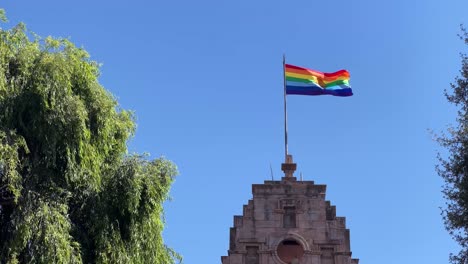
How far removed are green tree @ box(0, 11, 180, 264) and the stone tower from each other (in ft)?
18.5

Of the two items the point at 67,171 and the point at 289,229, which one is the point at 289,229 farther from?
the point at 67,171

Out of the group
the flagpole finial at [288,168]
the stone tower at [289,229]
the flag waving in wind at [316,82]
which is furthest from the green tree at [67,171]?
the flag waving in wind at [316,82]

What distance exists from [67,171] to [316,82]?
1644 cm

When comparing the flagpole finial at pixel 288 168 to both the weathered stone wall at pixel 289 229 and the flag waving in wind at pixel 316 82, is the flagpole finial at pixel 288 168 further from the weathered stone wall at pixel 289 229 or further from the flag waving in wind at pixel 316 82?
the flag waving in wind at pixel 316 82

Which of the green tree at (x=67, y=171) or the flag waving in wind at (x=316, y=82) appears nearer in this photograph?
the green tree at (x=67, y=171)

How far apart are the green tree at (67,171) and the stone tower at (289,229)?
223 inches

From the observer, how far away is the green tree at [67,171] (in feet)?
61.5

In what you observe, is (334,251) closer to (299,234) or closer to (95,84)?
(299,234)

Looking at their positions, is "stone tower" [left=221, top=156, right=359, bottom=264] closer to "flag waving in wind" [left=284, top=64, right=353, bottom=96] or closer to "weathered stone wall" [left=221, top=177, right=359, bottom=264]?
"weathered stone wall" [left=221, top=177, right=359, bottom=264]

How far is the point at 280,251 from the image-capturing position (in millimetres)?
28094

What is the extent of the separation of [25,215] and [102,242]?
8.84ft

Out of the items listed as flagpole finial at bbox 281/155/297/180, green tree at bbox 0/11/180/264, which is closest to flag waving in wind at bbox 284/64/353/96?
flagpole finial at bbox 281/155/297/180

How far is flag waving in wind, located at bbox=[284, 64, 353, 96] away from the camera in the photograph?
110 ft

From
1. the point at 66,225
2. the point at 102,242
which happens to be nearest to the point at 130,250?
the point at 102,242
